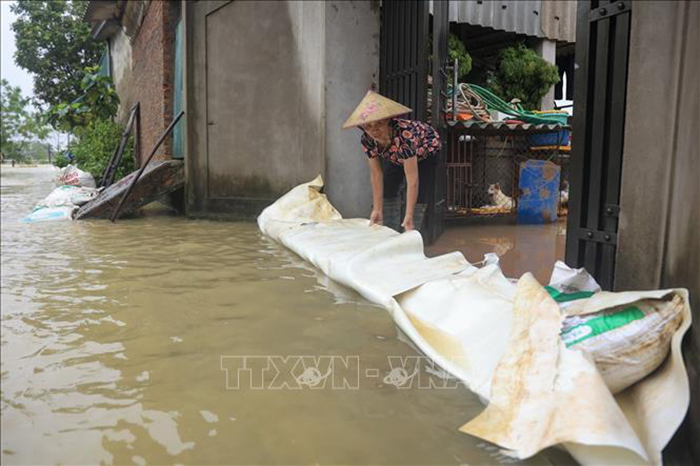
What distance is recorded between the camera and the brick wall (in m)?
8.09

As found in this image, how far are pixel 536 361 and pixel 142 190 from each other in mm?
6149

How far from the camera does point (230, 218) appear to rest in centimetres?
665

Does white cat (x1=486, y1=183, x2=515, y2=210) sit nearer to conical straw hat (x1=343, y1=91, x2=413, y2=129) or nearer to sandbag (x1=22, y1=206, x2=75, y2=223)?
conical straw hat (x1=343, y1=91, x2=413, y2=129)

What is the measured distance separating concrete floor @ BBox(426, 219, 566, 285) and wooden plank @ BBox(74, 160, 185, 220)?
3.51m

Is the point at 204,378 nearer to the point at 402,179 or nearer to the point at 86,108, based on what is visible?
the point at 402,179

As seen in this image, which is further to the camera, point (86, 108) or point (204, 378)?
point (86, 108)

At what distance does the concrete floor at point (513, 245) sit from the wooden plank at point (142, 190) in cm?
351

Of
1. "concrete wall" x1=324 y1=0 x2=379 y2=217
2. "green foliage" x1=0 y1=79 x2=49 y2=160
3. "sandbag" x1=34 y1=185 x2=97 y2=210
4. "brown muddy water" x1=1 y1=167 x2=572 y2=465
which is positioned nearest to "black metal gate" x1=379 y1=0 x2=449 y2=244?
"concrete wall" x1=324 y1=0 x2=379 y2=217

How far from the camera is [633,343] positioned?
158cm

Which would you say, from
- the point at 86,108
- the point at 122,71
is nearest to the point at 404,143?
the point at 86,108

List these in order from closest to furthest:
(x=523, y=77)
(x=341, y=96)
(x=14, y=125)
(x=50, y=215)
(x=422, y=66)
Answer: (x=422, y=66) < (x=341, y=96) < (x=50, y=215) < (x=523, y=77) < (x=14, y=125)

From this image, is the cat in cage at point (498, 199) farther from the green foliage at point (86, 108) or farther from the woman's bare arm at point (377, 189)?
the green foliage at point (86, 108)

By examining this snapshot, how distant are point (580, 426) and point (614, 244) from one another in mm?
1132

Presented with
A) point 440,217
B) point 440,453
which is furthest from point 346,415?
point 440,217
